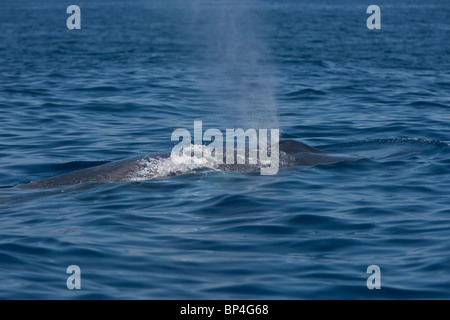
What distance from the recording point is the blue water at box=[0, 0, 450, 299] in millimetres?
8227

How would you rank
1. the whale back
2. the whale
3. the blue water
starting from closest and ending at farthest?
1. the blue water
2. the whale
3. the whale back

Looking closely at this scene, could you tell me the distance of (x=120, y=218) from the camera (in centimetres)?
1046

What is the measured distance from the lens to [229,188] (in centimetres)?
1177

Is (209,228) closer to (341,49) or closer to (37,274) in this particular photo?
(37,274)

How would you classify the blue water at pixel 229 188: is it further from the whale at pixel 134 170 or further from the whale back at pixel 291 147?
the whale back at pixel 291 147

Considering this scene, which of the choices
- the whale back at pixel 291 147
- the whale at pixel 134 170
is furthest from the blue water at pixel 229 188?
the whale back at pixel 291 147

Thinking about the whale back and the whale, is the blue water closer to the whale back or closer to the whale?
the whale

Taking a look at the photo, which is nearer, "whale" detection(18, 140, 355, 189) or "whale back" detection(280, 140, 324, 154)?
"whale" detection(18, 140, 355, 189)

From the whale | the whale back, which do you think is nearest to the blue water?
the whale

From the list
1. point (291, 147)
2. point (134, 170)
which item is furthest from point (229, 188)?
point (291, 147)

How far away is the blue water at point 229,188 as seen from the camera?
27.0ft

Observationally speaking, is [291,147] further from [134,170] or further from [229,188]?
[134,170]

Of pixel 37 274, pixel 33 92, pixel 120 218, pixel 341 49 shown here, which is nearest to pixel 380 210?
pixel 120 218
